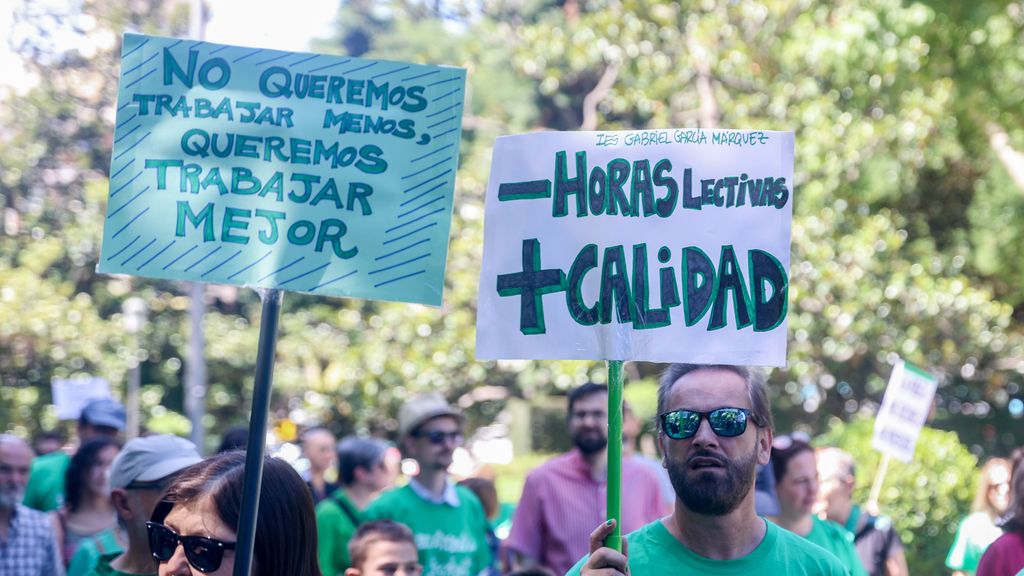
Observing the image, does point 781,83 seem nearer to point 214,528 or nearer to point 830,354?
point 830,354

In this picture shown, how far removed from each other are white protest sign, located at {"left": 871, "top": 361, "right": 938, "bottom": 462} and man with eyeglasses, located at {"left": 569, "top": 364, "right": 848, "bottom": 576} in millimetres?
6452

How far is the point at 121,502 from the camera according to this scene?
4617 mm

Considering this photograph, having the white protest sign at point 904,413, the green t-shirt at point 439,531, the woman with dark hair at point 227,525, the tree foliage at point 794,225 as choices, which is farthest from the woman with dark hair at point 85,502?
the tree foliage at point 794,225

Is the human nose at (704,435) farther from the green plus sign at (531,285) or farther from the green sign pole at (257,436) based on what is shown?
the green sign pole at (257,436)

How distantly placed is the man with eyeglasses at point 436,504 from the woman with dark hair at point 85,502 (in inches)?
48.0

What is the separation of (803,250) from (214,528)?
48.2 feet

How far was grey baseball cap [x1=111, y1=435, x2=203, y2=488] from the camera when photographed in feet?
15.0

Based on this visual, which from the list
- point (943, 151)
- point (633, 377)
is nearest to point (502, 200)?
point (943, 151)

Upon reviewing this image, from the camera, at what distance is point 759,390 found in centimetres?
356

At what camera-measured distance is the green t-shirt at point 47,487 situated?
8211mm

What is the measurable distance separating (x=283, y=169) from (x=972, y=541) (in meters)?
5.29

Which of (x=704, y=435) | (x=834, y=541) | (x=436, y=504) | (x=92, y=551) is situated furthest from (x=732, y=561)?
(x=436, y=504)

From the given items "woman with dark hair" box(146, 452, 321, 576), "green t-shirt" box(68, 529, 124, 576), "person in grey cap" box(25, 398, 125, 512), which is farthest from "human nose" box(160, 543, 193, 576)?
"person in grey cap" box(25, 398, 125, 512)

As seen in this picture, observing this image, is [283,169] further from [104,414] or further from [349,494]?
[104,414]
